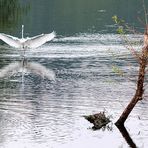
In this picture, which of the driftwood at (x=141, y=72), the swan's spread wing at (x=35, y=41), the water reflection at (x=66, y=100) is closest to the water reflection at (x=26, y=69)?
the water reflection at (x=66, y=100)

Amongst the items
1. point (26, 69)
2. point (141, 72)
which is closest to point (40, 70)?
point (26, 69)

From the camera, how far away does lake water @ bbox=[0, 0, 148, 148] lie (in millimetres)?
27016

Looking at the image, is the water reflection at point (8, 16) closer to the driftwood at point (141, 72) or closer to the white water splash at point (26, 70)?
the white water splash at point (26, 70)

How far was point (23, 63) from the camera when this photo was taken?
49344mm

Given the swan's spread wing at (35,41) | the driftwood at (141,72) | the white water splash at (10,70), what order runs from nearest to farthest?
the driftwood at (141,72), the white water splash at (10,70), the swan's spread wing at (35,41)

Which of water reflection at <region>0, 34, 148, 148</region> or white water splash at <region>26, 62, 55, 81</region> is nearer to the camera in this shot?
water reflection at <region>0, 34, 148, 148</region>

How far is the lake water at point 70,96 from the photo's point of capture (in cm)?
2702

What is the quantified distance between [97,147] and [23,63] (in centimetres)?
2443

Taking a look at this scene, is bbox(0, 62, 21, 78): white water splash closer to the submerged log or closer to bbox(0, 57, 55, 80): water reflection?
bbox(0, 57, 55, 80): water reflection

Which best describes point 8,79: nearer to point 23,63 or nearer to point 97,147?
point 23,63

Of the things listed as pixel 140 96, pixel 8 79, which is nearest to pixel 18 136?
pixel 140 96

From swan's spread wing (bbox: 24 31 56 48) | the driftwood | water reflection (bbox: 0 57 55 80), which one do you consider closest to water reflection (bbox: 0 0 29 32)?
swan's spread wing (bbox: 24 31 56 48)

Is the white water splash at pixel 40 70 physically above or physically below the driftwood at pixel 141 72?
below

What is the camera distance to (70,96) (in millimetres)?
35719
